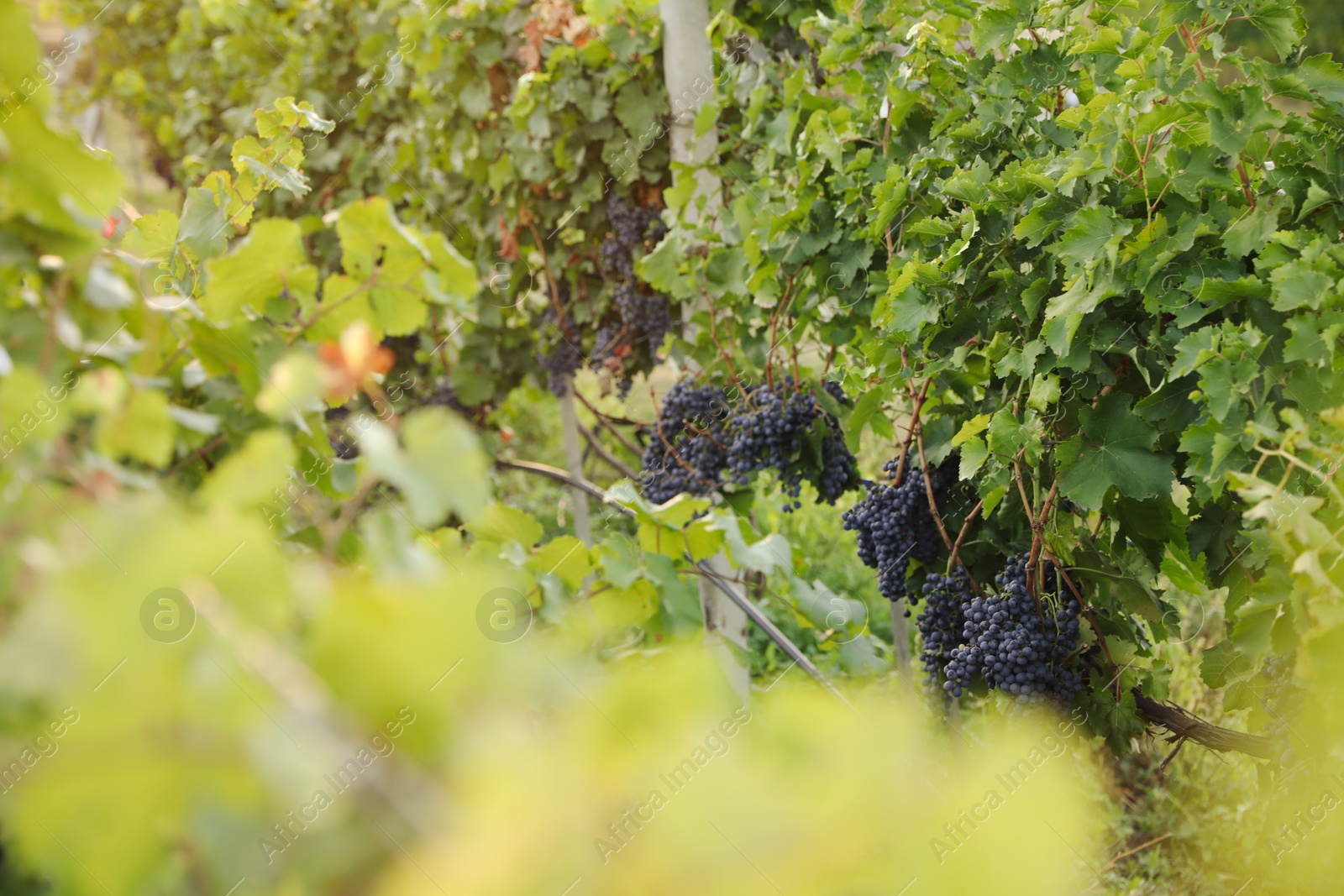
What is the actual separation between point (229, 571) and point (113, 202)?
1.00ft

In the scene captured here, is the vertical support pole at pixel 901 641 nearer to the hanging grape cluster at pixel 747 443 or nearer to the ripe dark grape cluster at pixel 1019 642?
the hanging grape cluster at pixel 747 443

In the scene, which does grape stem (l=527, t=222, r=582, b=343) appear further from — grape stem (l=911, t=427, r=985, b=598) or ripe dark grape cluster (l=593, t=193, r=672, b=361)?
grape stem (l=911, t=427, r=985, b=598)

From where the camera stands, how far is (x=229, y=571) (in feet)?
1.03

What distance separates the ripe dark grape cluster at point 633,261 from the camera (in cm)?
244

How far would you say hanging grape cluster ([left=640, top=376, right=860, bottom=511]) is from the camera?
1877mm

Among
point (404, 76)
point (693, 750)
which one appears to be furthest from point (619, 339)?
point (693, 750)

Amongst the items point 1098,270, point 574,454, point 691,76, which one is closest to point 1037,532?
point 1098,270

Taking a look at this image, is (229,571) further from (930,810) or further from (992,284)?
(992,284)

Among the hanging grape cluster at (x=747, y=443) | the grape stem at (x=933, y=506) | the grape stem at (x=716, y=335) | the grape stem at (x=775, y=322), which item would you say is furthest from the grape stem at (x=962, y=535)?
the grape stem at (x=716, y=335)

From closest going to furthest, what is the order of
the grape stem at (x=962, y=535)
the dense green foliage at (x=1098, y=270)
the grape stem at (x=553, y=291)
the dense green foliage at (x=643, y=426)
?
the dense green foliage at (x=643, y=426) → the dense green foliage at (x=1098, y=270) → the grape stem at (x=962, y=535) → the grape stem at (x=553, y=291)

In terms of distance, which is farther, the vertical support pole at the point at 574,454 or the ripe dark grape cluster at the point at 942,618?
the vertical support pole at the point at 574,454

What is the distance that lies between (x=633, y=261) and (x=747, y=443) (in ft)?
2.68

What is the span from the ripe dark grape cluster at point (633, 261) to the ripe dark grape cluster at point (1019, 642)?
1.22 meters

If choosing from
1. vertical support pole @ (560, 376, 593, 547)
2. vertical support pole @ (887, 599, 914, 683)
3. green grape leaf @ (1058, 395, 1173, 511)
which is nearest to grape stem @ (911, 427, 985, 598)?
green grape leaf @ (1058, 395, 1173, 511)
